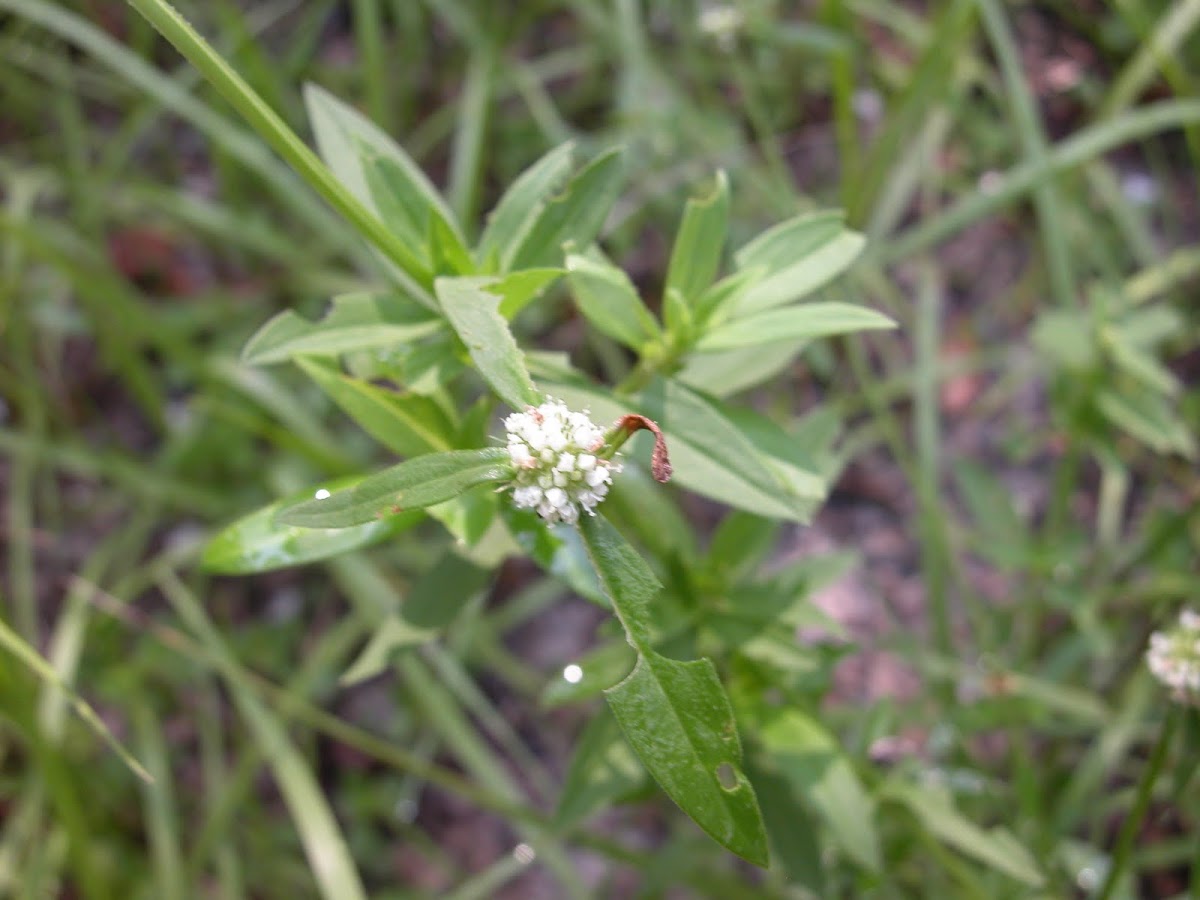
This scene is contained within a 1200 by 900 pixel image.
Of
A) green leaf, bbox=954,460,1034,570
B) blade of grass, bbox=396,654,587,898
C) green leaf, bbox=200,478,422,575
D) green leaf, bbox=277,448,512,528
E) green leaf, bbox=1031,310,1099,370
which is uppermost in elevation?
green leaf, bbox=277,448,512,528

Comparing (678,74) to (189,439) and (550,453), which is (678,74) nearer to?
(189,439)

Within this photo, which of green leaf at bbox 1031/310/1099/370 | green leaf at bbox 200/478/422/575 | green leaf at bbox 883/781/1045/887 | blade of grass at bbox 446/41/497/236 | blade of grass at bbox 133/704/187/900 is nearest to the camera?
green leaf at bbox 200/478/422/575

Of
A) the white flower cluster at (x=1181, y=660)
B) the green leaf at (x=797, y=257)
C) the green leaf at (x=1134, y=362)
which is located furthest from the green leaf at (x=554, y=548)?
the green leaf at (x=1134, y=362)

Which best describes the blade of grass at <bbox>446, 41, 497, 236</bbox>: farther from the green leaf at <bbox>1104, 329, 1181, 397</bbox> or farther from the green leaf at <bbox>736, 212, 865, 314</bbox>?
the green leaf at <bbox>1104, 329, 1181, 397</bbox>

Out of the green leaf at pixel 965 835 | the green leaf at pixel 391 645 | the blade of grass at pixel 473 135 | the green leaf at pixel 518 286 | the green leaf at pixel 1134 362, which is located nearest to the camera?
the green leaf at pixel 518 286

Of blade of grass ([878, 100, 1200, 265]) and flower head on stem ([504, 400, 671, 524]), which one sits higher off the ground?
flower head on stem ([504, 400, 671, 524])

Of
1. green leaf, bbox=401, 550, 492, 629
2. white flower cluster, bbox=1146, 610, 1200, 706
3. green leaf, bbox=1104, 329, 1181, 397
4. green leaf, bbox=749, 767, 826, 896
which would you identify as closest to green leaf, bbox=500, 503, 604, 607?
green leaf, bbox=401, 550, 492, 629

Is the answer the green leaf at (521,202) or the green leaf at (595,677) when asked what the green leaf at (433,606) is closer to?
the green leaf at (595,677)

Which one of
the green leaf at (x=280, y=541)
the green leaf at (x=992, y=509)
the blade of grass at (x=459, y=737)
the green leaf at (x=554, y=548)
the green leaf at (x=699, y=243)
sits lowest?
the blade of grass at (x=459, y=737)
